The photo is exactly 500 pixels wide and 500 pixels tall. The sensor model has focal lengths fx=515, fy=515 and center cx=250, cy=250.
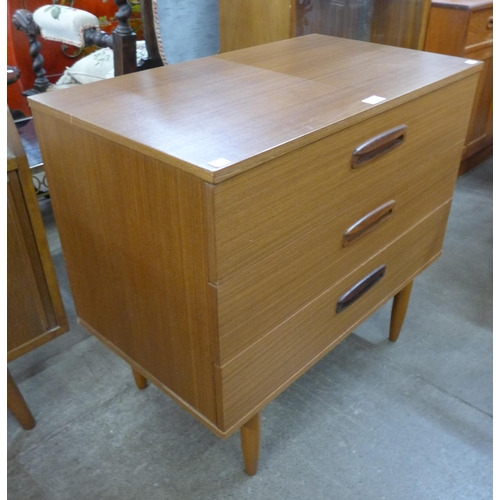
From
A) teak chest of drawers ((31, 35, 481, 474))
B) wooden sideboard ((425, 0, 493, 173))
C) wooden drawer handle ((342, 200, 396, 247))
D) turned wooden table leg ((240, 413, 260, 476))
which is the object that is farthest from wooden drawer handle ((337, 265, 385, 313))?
wooden sideboard ((425, 0, 493, 173))

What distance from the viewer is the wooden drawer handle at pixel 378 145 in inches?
30.3

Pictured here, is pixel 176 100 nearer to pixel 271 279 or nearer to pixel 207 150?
pixel 207 150

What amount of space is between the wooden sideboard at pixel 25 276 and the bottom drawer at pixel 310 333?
0.52m

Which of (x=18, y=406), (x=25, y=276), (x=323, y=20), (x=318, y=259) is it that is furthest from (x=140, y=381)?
(x=323, y=20)

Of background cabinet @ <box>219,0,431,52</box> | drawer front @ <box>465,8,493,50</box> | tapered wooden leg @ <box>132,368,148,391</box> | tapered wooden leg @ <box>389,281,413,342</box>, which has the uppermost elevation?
background cabinet @ <box>219,0,431,52</box>

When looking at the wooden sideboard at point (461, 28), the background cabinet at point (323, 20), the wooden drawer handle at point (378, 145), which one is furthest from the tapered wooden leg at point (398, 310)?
the wooden sideboard at point (461, 28)

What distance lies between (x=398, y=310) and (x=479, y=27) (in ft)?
3.86

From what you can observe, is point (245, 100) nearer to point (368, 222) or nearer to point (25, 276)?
point (368, 222)

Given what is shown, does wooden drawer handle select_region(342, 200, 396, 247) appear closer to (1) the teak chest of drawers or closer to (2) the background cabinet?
(1) the teak chest of drawers

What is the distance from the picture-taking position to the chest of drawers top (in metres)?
0.63

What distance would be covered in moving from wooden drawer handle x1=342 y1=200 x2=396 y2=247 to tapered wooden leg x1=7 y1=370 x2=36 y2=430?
2.43 feet

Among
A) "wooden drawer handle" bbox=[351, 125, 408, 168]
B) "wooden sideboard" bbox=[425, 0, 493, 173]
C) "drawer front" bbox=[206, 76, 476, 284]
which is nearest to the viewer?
"drawer front" bbox=[206, 76, 476, 284]

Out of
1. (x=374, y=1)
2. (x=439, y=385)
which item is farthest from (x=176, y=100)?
(x=374, y=1)

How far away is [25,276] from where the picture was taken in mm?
1043
